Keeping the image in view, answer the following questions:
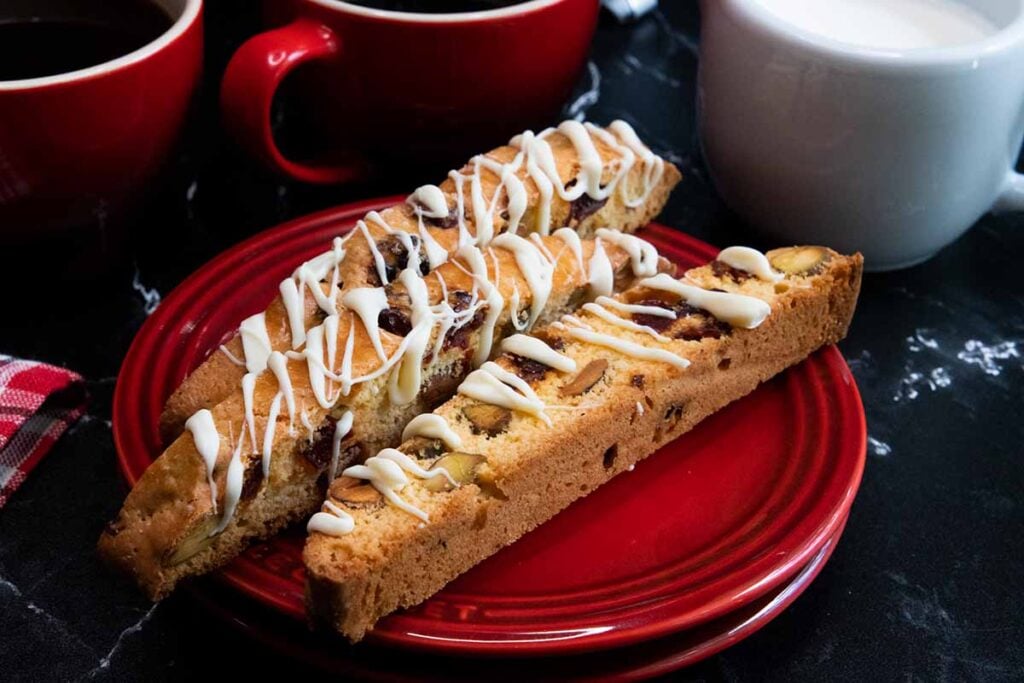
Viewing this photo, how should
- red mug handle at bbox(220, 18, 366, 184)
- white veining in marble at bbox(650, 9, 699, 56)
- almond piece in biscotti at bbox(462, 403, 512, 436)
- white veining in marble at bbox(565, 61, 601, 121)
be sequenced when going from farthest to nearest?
white veining in marble at bbox(650, 9, 699, 56) < white veining in marble at bbox(565, 61, 601, 121) < red mug handle at bbox(220, 18, 366, 184) < almond piece in biscotti at bbox(462, 403, 512, 436)

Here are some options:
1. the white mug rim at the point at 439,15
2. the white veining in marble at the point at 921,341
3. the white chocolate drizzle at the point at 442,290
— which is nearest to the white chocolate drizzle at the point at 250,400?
the white chocolate drizzle at the point at 442,290

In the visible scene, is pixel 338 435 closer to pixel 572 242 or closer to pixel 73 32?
pixel 572 242

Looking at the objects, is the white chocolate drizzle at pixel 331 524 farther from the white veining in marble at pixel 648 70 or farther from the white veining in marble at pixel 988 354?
the white veining in marble at pixel 648 70

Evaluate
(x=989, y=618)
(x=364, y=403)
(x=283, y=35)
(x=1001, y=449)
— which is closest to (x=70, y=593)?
(x=364, y=403)

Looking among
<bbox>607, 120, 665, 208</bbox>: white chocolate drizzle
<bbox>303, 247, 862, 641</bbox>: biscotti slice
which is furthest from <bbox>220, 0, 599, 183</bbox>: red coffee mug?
<bbox>303, 247, 862, 641</bbox>: biscotti slice

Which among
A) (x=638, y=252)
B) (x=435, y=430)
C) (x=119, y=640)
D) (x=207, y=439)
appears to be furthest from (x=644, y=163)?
(x=119, y=640)

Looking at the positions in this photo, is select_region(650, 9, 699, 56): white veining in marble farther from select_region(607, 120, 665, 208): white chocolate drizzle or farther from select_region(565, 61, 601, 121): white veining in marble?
select_region(607, 120, 665, 208): white chocolate drizzle
